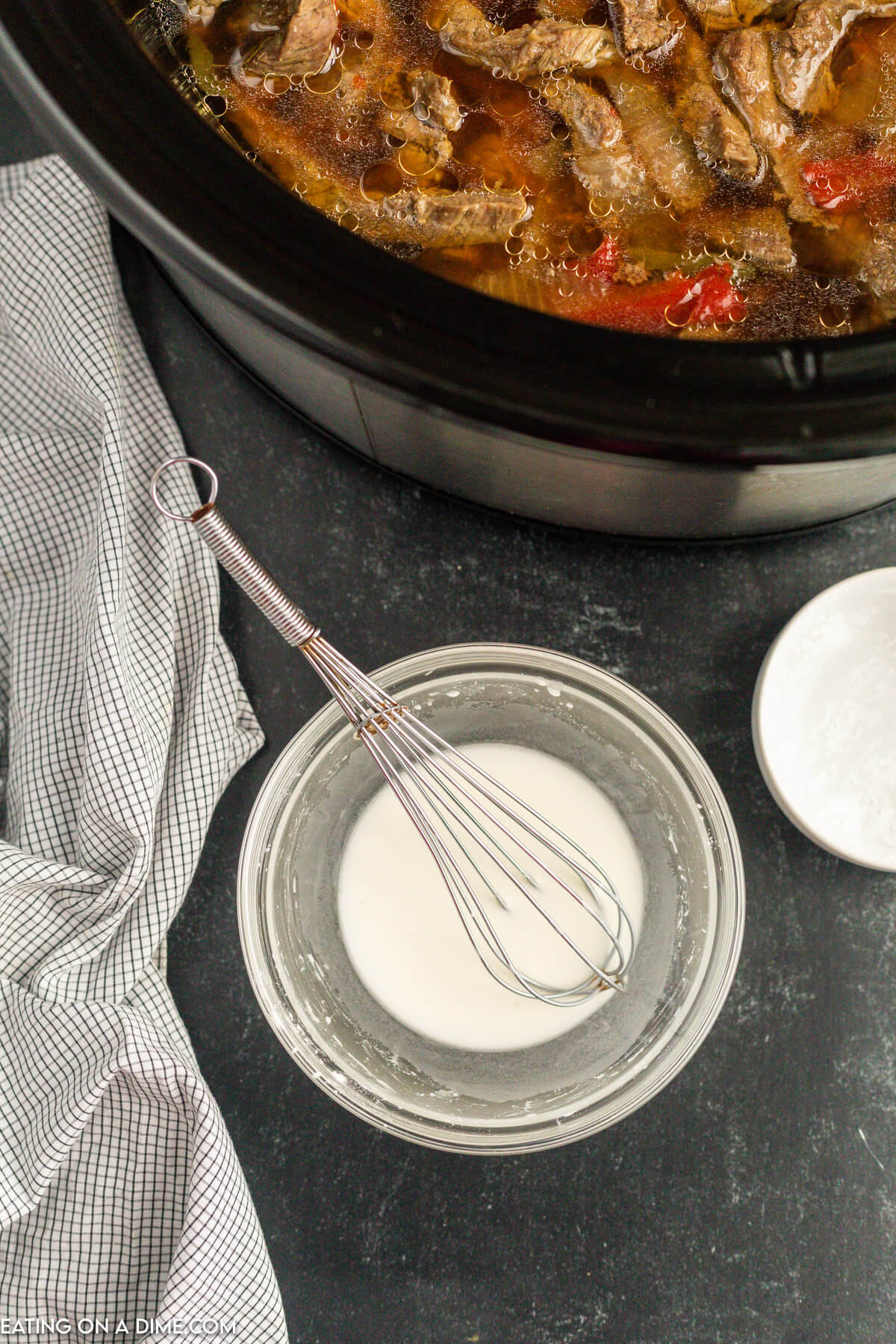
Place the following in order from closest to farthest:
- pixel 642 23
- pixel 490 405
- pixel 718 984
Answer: pixel 490 405
pixel 642 23
pixel 718 984

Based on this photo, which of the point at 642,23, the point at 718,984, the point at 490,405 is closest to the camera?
the point at 490,405

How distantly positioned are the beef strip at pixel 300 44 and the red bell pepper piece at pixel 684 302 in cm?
22

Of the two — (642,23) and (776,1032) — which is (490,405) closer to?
(642,23)

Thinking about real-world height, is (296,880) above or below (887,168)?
below

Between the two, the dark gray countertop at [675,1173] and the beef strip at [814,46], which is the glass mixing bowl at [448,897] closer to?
the dark gray countertop at [675,1173]

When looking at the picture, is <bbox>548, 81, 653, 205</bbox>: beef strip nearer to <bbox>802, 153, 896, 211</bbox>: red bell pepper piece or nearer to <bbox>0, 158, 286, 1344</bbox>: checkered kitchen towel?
<bbox>802, 153, 896, 211</bbox>: red bell pepper piece

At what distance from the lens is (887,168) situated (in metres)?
0.65

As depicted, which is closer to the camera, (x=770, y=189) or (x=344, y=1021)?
(x=770, y=189)

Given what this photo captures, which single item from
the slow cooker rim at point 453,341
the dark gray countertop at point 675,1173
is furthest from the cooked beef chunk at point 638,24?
the dark gray countertop at point 675,1173

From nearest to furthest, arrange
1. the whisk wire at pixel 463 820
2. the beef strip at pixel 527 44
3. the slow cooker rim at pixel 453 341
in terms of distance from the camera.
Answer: the slow cooker rim at pixel 453 341, the beef strip at pixel 527 44, the whisk wire at pixel 463 820

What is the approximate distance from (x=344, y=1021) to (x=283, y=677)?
27 cm

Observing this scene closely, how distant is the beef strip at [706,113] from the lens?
2.10 feet

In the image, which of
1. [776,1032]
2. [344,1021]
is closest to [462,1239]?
[344,1021]

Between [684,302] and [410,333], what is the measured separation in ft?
0.65
